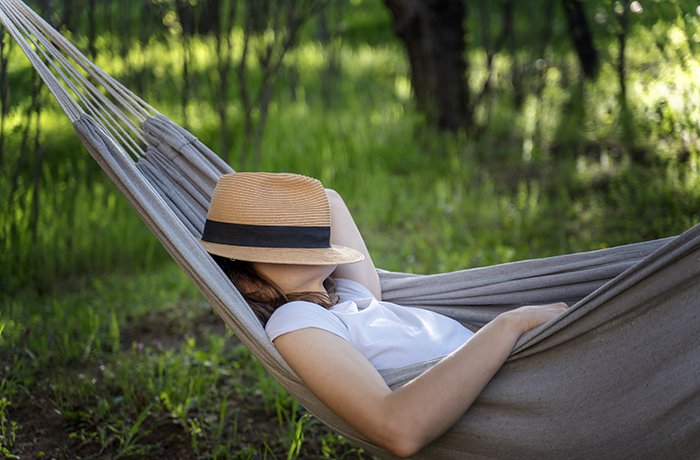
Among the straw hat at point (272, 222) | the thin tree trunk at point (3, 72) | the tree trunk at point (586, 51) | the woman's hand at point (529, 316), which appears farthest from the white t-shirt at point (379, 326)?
the tree trunk at point (586, 51)

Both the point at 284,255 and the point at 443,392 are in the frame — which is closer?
the point at 443,392

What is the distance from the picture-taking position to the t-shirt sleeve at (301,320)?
1.83 meters

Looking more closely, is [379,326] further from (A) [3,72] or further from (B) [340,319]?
(A) [3,72]

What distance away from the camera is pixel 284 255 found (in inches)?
76.7

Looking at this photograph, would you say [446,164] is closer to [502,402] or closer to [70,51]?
[70,51]

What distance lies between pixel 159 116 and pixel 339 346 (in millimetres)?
1020

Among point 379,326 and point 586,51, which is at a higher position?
point 586,51

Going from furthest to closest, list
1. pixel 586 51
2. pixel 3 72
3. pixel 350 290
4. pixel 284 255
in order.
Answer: pixel 586 51, pixel 3 72, pixel 350 290, pixel 284 255

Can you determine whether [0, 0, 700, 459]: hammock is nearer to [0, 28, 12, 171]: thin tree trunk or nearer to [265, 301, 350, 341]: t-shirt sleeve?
[265, 301, 350, 341]: t-shirt sleeve

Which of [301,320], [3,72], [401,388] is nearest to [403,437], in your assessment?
[401,388]

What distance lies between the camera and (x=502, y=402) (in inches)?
69.9

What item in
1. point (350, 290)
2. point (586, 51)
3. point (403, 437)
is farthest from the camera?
point (586, 51)

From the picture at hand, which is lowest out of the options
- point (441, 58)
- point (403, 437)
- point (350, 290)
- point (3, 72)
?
point (403, 437)

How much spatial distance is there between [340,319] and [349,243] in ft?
1.08
